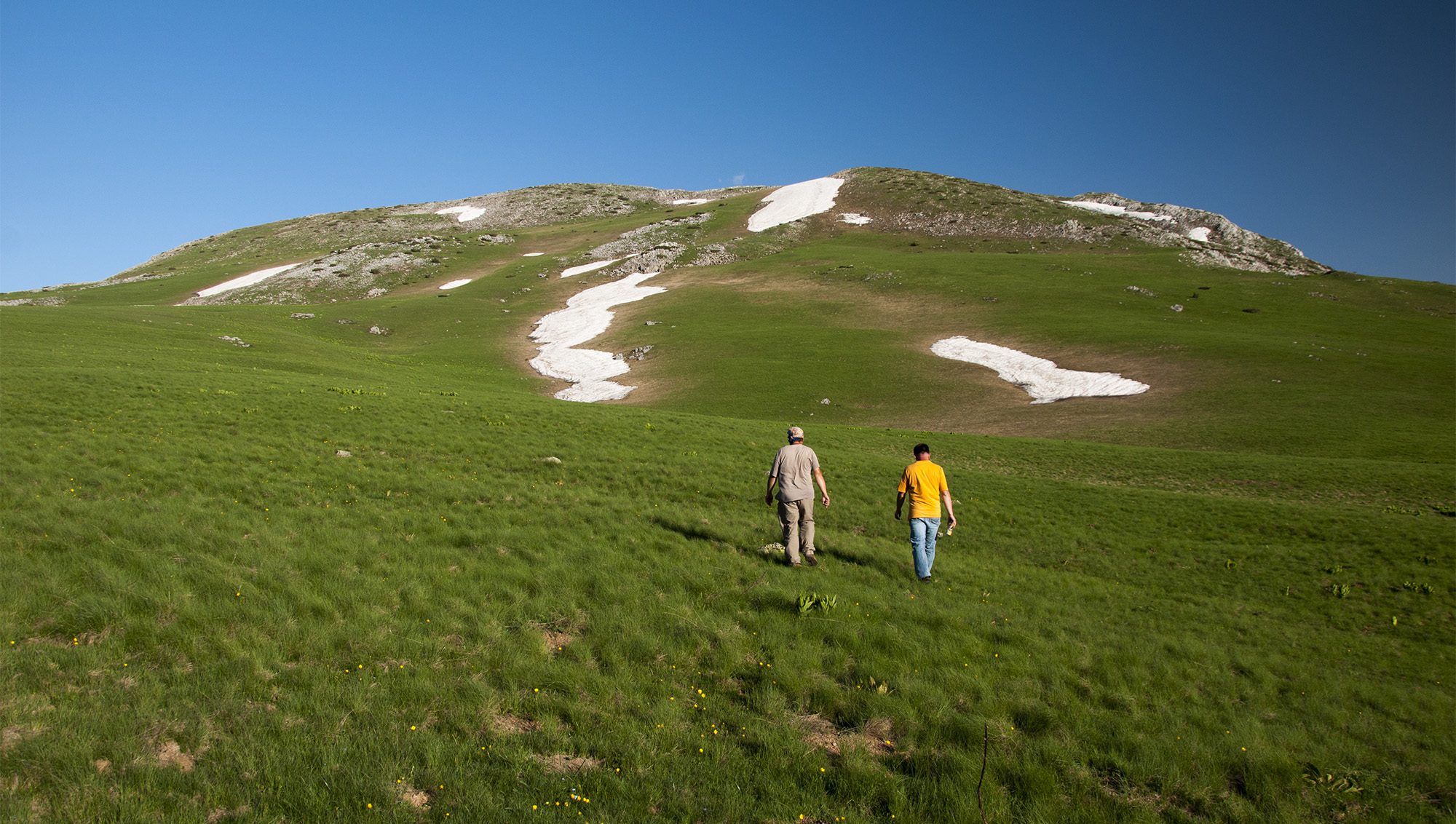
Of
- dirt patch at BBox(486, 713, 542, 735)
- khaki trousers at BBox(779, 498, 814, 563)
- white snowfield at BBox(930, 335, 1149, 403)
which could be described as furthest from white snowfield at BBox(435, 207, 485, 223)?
dirt patch at BBox(486, 713, 542, 735)

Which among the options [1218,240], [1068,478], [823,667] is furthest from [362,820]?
[1218,240]

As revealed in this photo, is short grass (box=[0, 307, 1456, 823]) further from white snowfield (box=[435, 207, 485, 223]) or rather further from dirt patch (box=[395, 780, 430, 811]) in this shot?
white snowfield (box=[435, 207, 485, 223])

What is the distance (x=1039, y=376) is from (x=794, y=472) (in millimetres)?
38058

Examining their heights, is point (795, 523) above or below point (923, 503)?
below

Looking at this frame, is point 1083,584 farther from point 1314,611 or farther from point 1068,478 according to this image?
point 1068,478

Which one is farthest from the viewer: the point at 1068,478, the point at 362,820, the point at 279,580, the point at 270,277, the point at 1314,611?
the point at 270,277

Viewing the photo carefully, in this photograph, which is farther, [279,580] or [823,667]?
[279,580]

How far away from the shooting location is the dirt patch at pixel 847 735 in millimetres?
7164

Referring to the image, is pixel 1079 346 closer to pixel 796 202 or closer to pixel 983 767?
pixel 983 767

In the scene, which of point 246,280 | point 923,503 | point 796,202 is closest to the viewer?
point 923,503

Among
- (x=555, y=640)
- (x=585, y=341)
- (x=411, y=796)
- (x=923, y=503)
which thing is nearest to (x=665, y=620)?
(x=555, y=640)

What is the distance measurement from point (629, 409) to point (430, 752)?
27702 millimetres

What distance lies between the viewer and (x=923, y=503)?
12.5 m

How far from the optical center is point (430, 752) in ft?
20.8
